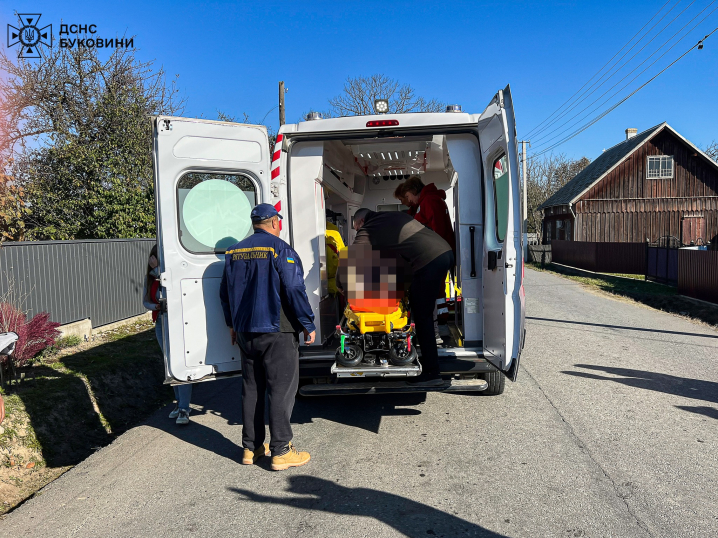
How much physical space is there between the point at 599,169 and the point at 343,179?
27853 millimetres

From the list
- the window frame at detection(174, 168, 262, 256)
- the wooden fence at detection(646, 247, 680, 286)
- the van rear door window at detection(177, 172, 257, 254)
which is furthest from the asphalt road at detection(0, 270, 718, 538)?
the wooden fence at detection(646, 247, 680, 286)

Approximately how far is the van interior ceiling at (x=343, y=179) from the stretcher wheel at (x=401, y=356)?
95cm

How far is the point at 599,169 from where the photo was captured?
32406 millimetres

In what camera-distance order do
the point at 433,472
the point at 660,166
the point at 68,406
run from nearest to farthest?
1. the point at 433,472
2. the point at 68,406
3. the point at 660,166

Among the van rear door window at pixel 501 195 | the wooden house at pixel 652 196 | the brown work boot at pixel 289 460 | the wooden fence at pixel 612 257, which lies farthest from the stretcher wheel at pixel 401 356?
the wooden house at pixel 652 196

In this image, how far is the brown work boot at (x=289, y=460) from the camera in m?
4.27

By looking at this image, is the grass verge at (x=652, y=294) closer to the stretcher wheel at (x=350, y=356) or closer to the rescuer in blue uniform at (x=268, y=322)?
the stretcher wheel at (x=350, y=356)

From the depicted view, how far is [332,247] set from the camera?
239 inches

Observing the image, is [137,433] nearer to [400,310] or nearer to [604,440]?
[400,310]

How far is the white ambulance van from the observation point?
4.59 metres

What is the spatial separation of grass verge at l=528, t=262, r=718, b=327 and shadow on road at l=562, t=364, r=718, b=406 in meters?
5.27

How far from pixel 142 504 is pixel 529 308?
11.1 metres

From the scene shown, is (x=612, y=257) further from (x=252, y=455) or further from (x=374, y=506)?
(x=374, y=506)

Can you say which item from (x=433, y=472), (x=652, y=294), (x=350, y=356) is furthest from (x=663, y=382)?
(x=652, y=294)
